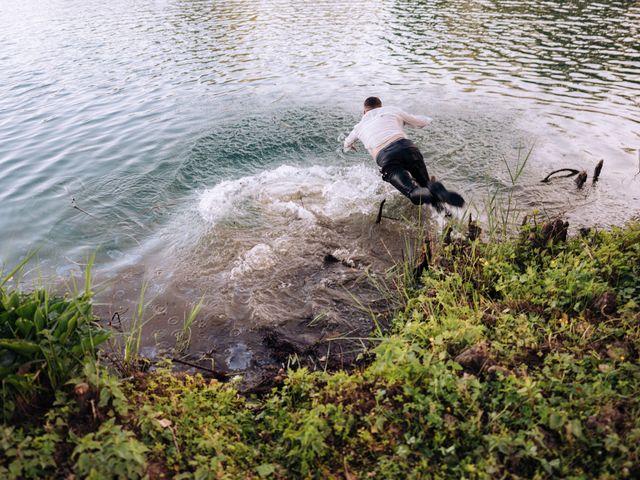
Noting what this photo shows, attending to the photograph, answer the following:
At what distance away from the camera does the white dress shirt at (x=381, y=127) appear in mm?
6617

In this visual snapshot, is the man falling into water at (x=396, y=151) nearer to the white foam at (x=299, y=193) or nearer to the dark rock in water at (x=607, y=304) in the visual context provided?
the white foam at (x=299, y=193)

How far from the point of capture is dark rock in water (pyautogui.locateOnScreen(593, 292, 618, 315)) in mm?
3545

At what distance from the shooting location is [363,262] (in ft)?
18.7

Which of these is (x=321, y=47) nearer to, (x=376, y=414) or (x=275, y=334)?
(x=275, y=334)

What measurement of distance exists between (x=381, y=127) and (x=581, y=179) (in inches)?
135

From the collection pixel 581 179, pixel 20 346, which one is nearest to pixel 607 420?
pixel 20 346

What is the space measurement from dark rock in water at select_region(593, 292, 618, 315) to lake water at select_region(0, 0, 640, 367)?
2.75 metres

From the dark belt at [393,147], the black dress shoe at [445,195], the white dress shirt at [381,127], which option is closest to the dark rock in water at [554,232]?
the black dress shoe at [445,195]

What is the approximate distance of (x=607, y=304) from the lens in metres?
3.55

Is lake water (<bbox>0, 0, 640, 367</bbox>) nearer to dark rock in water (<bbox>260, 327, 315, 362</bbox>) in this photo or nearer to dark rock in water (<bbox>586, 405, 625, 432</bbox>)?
dark rock in water (<bbox>260, 327, 315, 362</bbox>)

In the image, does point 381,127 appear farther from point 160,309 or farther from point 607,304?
point 160,309

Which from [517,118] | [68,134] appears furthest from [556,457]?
[68,134]

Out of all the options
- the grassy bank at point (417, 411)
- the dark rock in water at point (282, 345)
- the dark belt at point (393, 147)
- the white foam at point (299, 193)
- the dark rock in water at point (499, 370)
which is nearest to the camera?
the grassy bank at point (417, 411)

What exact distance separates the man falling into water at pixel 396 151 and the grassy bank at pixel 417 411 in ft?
8.50
